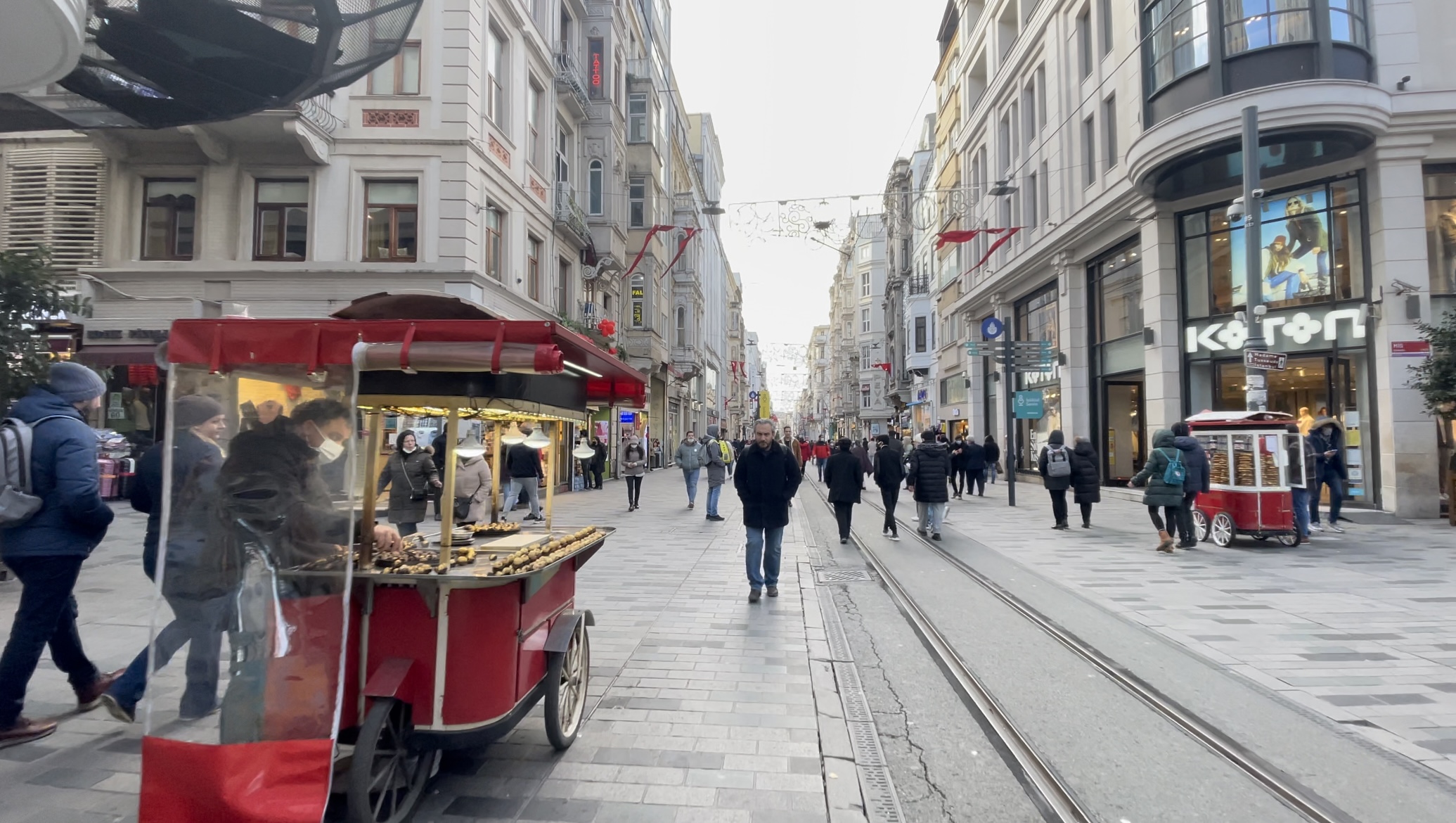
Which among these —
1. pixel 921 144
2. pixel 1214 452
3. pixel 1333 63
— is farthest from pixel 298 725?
pixel 921 144

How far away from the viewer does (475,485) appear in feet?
27.1

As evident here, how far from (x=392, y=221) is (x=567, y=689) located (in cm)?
1542

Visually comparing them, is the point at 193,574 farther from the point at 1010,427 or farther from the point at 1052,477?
the point at 1010,427

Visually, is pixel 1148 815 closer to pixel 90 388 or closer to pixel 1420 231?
pixel 90 388

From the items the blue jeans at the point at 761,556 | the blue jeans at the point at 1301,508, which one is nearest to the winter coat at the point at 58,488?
the blue jeans at the point at 761,556

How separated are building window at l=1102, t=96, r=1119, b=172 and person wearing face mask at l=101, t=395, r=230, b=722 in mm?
21469

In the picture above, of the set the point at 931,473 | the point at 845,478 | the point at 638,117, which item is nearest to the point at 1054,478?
the point at 931,473

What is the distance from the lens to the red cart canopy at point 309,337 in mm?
3115

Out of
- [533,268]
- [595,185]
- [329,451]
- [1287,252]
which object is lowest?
[329,451]

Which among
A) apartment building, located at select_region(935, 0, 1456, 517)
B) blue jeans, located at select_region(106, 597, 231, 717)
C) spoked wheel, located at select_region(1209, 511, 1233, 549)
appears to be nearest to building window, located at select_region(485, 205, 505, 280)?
apartment building, located at select_region(935, 0, 1456, 517)

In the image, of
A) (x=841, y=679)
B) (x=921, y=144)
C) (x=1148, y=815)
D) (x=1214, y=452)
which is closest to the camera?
(x=1148, y=815)

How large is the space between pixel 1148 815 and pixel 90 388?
229 inches

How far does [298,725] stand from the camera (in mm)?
3025

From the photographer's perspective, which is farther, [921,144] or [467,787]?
[921,144]
